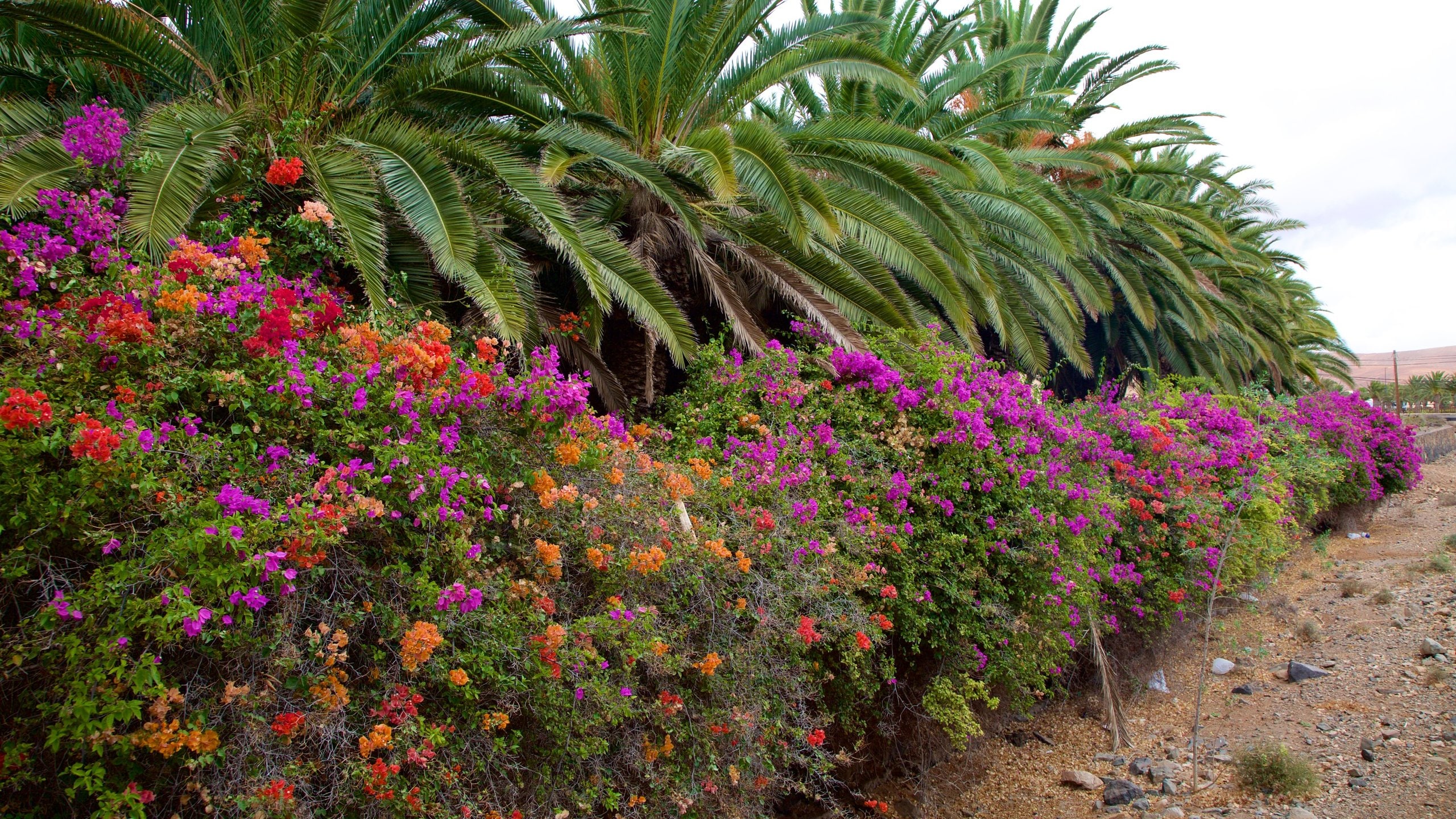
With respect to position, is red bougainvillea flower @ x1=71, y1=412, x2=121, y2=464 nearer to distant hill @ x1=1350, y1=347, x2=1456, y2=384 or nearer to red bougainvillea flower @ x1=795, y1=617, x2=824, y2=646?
red bougainvillea flower @ x1=795, y1=617, x2=824, y2=646

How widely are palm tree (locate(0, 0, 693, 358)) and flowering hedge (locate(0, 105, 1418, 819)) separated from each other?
0.96ft

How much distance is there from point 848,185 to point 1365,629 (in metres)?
8.11

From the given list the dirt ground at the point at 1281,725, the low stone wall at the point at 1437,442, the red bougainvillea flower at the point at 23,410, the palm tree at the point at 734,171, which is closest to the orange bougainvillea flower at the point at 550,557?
the red bougainvillea flower at the point at 23,410

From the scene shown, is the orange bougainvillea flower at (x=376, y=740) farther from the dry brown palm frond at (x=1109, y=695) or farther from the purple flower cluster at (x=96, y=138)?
the dry brown palm frond at (x=1109, y=695)

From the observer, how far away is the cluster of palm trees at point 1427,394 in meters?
49.3

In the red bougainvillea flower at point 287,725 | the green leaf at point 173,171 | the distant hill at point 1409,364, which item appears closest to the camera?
the red bougainvillea flower at point 287,725

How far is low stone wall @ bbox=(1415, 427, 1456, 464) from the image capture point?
3103 centimetres

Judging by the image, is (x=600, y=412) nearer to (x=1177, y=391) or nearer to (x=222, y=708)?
(x=222, y=708)

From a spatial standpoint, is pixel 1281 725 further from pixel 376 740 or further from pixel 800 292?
pixel 376 740

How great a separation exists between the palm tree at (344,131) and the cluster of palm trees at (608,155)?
19mm

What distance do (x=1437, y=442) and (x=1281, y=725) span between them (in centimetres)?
3169

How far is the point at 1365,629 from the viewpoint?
10344mm

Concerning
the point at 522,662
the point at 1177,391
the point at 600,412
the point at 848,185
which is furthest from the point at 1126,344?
the point at 522,662

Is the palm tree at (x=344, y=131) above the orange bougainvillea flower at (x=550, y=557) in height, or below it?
above
